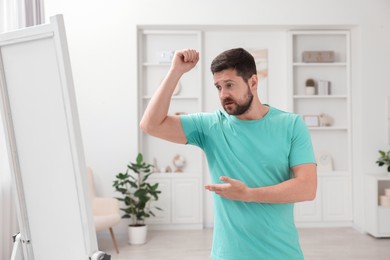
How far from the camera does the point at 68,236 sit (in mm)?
1314

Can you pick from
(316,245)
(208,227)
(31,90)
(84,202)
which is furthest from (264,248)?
(208,227)

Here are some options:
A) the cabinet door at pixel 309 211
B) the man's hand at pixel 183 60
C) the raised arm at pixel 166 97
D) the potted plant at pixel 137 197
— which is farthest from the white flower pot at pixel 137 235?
the man's hand at pixel 183 60

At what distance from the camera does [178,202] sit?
585 cm

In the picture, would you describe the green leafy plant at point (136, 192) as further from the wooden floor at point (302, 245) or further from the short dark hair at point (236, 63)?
the short dark hair at point (236, 63)

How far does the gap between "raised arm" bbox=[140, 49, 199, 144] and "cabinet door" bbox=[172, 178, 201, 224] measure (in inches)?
168

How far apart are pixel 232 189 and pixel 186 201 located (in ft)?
15.1

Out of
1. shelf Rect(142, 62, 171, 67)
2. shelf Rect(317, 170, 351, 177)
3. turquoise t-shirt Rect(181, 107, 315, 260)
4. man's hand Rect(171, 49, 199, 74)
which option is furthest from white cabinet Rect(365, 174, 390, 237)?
man's hand Rect(171, 49, 199, 74)

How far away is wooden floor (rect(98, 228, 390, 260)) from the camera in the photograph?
461cm

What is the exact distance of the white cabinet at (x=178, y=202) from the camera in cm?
580

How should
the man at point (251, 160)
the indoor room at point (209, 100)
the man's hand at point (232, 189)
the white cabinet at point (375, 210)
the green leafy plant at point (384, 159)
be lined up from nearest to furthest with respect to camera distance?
the man's hand at point (232, 189), the man at point (251, 160), the white cabinet at point (375, 210), the indoor room at point (209, 100), the green leafy plant at point (384, 159)

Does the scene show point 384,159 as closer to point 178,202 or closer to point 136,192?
point 178,202

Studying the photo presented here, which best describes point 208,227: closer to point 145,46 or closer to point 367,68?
point 145,46

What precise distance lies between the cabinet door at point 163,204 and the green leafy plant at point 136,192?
24 centimetres

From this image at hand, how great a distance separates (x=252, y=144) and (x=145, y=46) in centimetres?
469
